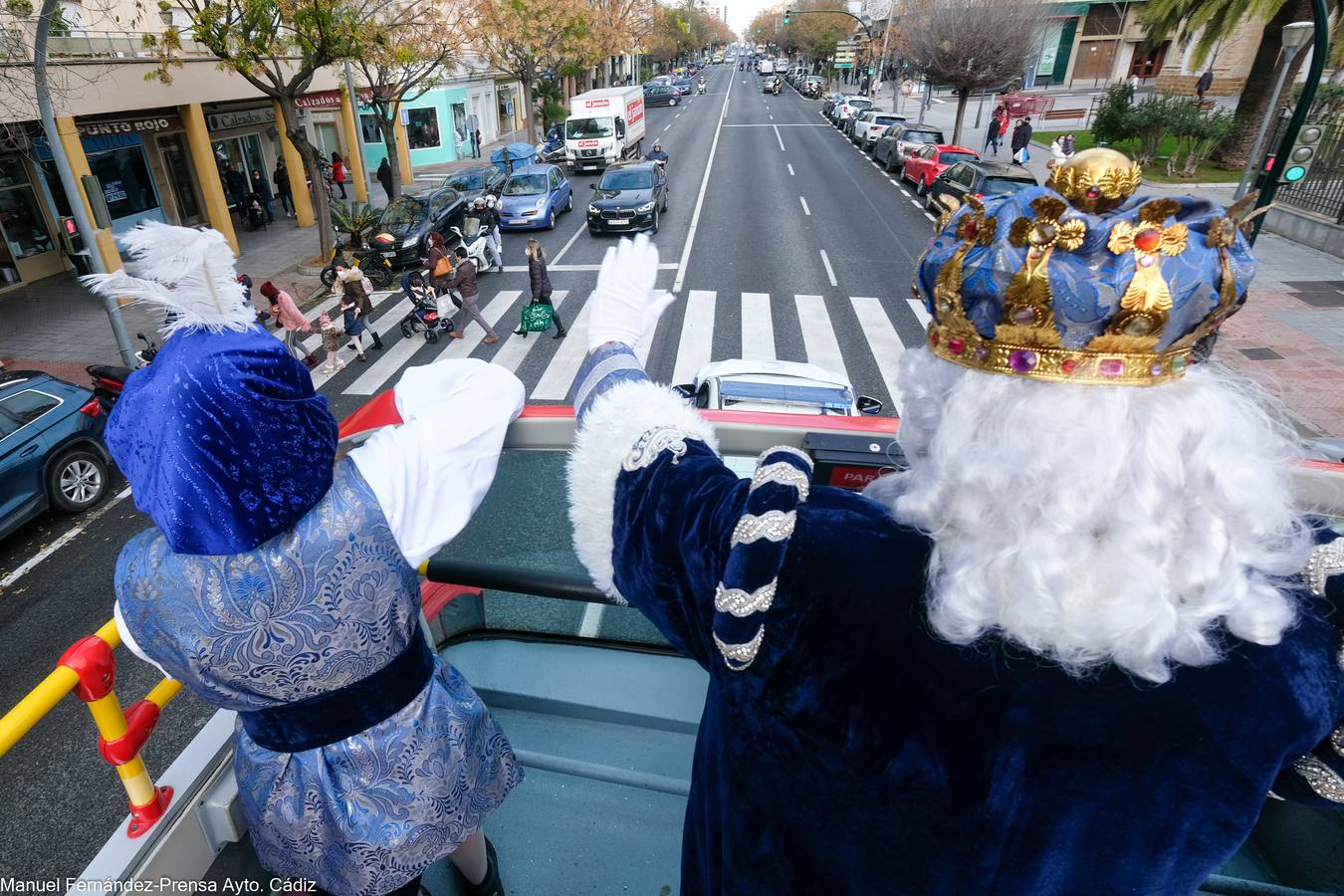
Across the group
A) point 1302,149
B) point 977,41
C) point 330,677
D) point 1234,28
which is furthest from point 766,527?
point 977,41

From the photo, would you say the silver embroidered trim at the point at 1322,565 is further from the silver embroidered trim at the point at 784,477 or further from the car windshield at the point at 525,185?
the car windshield at the point at 525,185

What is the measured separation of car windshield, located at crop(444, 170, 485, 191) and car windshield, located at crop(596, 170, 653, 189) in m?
3.61

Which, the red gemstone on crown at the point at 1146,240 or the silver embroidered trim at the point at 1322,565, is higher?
the red gemstone on crown at the point at 1146,240

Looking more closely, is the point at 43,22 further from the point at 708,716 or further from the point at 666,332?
the point at 708,716

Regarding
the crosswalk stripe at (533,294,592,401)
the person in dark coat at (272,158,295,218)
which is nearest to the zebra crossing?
→ the crosswalk stripe at (533,294,592,401)

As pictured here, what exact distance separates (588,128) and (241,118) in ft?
35.2

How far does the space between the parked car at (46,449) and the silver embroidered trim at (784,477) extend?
8.42 meters

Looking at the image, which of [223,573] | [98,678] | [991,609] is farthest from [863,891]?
[98,678]

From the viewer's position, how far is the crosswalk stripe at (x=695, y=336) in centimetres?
1015

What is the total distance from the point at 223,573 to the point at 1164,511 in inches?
61.5

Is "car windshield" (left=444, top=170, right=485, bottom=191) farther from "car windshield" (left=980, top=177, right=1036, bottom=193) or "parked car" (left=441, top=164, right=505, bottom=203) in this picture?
"car windshield" (left=980, top=177, right=1036, bottom=193)

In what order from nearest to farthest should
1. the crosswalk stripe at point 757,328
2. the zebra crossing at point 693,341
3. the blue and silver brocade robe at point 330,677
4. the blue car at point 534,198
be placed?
1. the blue and silver brocade robe at point 330,677
2. the zebra crossing at point 693,341
3. the crosswalk stripe at point 757,328
4. the blue car at point 534,198

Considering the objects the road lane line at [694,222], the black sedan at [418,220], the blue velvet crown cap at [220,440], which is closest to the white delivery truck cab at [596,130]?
the road lane line at [694,222]

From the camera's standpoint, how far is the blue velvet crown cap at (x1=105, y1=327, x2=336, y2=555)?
1.29 meters
